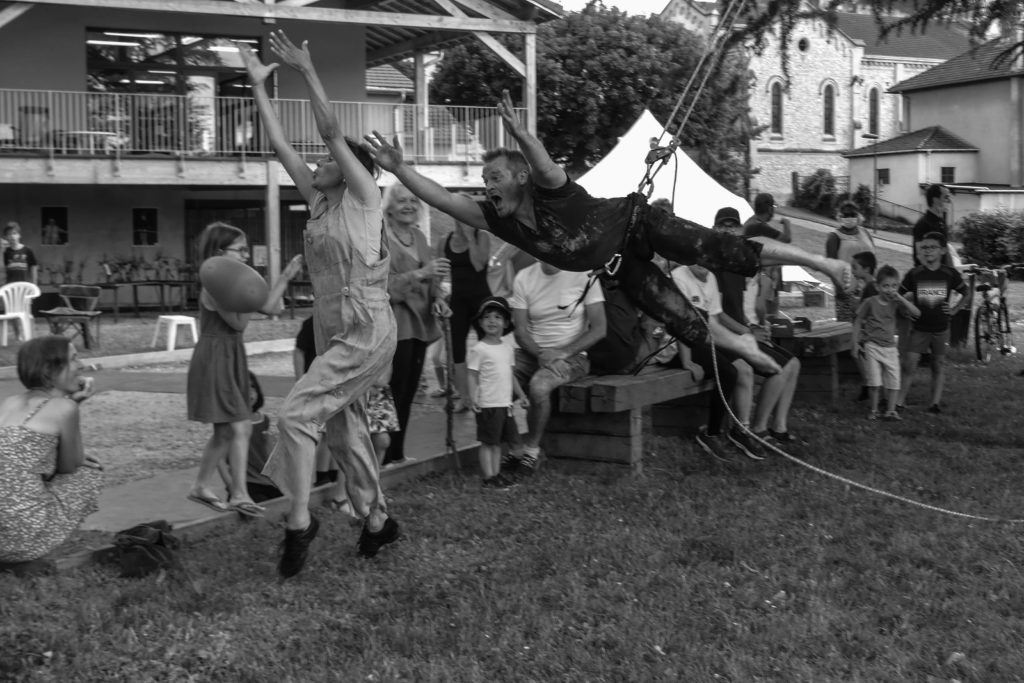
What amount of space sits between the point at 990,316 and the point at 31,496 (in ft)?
38.7

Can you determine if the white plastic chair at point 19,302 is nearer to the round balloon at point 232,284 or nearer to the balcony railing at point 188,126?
the balcony railing at point 188,126

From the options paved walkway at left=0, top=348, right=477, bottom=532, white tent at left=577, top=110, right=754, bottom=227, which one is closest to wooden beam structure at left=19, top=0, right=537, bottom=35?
white tent at left=577, top=110, right=754, bottom=227

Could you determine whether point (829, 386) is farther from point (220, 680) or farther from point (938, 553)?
point (220, 680)

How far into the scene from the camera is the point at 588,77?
38375 millimetres

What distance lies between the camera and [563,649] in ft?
14.7

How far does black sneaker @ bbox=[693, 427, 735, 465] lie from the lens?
8002 millimetres

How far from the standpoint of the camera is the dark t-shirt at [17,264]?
54.2 ft

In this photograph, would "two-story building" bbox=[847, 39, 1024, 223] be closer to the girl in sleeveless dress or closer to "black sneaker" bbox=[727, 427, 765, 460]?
"black sneaker" bbox=[727, 427, 765, 460]

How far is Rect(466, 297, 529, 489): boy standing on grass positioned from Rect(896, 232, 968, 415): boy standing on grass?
14.5 ft

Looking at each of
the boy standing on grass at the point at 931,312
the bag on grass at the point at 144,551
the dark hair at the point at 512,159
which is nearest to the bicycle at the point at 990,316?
the boy standing on grass at the point at 931,312

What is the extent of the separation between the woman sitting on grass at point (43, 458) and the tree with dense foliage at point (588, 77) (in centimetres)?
3254

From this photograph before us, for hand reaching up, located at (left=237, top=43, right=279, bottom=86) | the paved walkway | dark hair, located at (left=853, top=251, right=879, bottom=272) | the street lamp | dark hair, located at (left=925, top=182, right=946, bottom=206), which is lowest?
the paved walkway

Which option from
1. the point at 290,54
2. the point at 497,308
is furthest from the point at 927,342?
the point at 290,54

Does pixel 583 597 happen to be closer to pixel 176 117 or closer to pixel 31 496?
pixel 31 496
